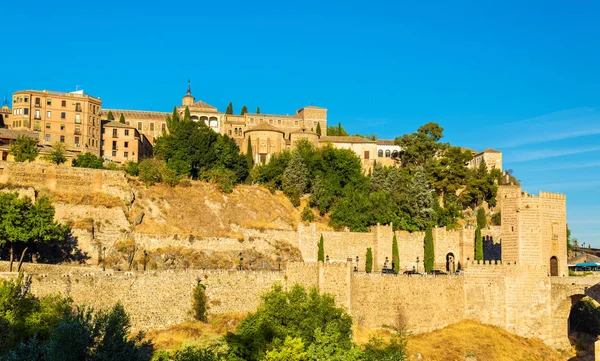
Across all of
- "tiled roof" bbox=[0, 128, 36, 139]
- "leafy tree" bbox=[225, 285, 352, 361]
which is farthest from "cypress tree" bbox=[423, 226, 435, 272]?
"tiled roof" bbox=[0, 128, 36, 139]

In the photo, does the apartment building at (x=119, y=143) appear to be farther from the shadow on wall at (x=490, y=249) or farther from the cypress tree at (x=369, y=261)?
the shadow on wall at (x=490, y=249)

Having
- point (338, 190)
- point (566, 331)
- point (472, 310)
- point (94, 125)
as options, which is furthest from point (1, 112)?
point (566, 331)

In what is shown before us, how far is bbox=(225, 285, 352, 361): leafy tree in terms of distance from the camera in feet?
133

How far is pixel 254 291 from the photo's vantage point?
49.9 metres

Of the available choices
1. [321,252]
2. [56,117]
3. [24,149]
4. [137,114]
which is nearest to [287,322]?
[321,252]

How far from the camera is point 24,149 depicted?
67.2 meters

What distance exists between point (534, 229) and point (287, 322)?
20523 mm

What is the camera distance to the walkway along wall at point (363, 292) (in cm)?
4588

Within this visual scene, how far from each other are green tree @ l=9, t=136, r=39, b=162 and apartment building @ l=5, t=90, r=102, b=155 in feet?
21.6

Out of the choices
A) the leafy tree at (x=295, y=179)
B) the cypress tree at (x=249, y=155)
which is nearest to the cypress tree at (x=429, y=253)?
the leafy tree at (x=295, y=179)

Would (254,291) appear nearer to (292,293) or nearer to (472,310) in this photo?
(292,293)

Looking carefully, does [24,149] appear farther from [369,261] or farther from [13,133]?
[369,261]

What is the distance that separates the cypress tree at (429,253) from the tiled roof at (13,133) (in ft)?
118

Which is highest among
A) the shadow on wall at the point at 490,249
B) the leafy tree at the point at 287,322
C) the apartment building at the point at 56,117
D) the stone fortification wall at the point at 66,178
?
the apartment building at the point at 56,117
